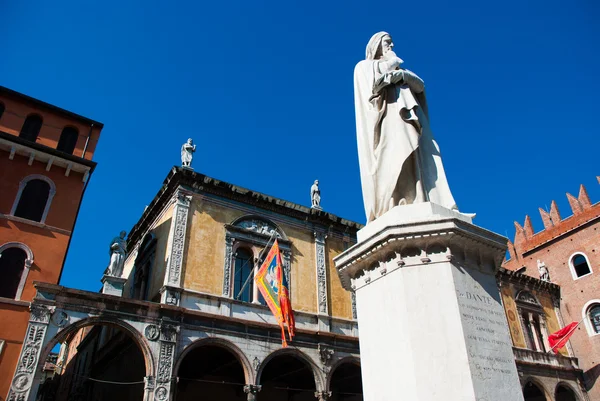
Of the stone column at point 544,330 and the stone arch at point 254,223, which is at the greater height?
the stone arch at point 254,223

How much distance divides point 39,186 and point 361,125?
45.6 ft

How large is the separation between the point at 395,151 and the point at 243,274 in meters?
13.7

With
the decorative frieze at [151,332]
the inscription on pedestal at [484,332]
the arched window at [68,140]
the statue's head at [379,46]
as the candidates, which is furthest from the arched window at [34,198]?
the inscription on pedestal at [484,332]

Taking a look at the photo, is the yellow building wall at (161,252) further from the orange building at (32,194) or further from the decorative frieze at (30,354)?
the decorative frieze at (30,354)

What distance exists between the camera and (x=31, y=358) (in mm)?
12086

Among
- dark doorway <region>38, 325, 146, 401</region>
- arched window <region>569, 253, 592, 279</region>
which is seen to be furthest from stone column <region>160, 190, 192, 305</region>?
arched window <region>569, 253, 592, 279</region>

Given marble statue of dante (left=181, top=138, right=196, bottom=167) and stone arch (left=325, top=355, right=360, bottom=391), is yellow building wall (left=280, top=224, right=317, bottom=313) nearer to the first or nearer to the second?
stone arch (left=325, top=355, right=360, bottom=391)

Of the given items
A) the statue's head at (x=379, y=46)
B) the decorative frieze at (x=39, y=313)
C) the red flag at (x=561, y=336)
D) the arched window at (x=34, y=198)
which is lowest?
the decorative frieze at (x=39, y=313)

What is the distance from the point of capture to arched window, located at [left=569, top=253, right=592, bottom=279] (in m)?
28.0

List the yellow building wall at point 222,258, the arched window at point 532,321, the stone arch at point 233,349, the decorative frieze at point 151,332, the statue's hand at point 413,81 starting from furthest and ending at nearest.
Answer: the arched window at point 532,321, the yellow building wall at point 222,258, the stone arch at point 233,349, the decorative frieze at point 151,332, the statue's hand at point 413,81

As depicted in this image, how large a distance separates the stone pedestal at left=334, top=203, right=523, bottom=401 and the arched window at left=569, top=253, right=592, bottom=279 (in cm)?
2842

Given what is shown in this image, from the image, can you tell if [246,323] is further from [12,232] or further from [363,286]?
[363,286]

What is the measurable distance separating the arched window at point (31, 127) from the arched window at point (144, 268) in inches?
229

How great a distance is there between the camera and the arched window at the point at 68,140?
16703 mm
